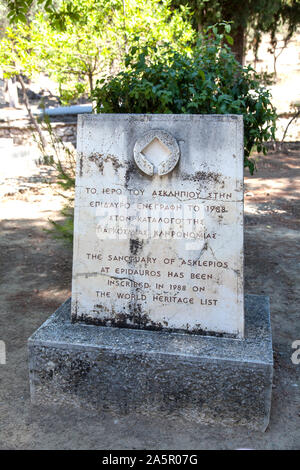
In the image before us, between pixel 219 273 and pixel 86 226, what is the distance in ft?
2.88

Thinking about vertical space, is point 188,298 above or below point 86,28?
below

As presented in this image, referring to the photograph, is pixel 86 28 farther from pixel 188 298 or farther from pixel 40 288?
pixel 188 298

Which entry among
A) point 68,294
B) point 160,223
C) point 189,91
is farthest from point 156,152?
point 68,294

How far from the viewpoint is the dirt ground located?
2719 mm

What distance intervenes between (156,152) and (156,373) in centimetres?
129

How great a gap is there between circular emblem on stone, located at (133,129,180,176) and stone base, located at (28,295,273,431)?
3.33 ft

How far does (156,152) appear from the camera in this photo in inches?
116

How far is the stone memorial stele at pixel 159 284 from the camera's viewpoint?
9.20ft

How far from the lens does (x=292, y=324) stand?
13.7 feet

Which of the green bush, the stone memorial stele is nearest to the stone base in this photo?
the stone memorial stele
